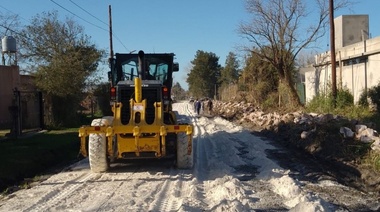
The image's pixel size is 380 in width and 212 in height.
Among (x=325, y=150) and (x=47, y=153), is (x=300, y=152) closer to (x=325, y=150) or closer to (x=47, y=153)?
(x=325, y=150)

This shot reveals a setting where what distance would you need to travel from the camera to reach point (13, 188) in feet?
32.5

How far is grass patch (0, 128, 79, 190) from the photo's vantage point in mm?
11639

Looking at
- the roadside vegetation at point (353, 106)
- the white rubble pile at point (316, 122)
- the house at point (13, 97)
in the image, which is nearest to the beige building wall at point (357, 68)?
the roadside vegetation at point (353, 106)

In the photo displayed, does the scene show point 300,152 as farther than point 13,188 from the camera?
Yes

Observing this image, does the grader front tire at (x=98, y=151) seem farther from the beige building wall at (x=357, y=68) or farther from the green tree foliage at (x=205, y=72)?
the green tree foliage at (x=205, y=72)

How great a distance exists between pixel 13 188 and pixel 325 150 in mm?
8960

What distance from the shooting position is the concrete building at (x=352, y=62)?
73.6 feet

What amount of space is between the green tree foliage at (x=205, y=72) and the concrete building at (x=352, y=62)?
62357mm

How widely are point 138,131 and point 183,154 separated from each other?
1.47 m

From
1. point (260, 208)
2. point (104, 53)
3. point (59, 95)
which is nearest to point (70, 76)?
point (59, 95)

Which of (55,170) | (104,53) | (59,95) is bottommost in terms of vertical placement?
(55,170)

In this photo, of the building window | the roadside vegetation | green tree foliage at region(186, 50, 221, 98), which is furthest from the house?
green tree foliage at region(186, 50, 221, 98)

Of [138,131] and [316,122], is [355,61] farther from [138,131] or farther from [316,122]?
[138,131]

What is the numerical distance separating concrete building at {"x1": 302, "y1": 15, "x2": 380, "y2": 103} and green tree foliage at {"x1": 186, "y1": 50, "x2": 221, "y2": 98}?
205 ft
